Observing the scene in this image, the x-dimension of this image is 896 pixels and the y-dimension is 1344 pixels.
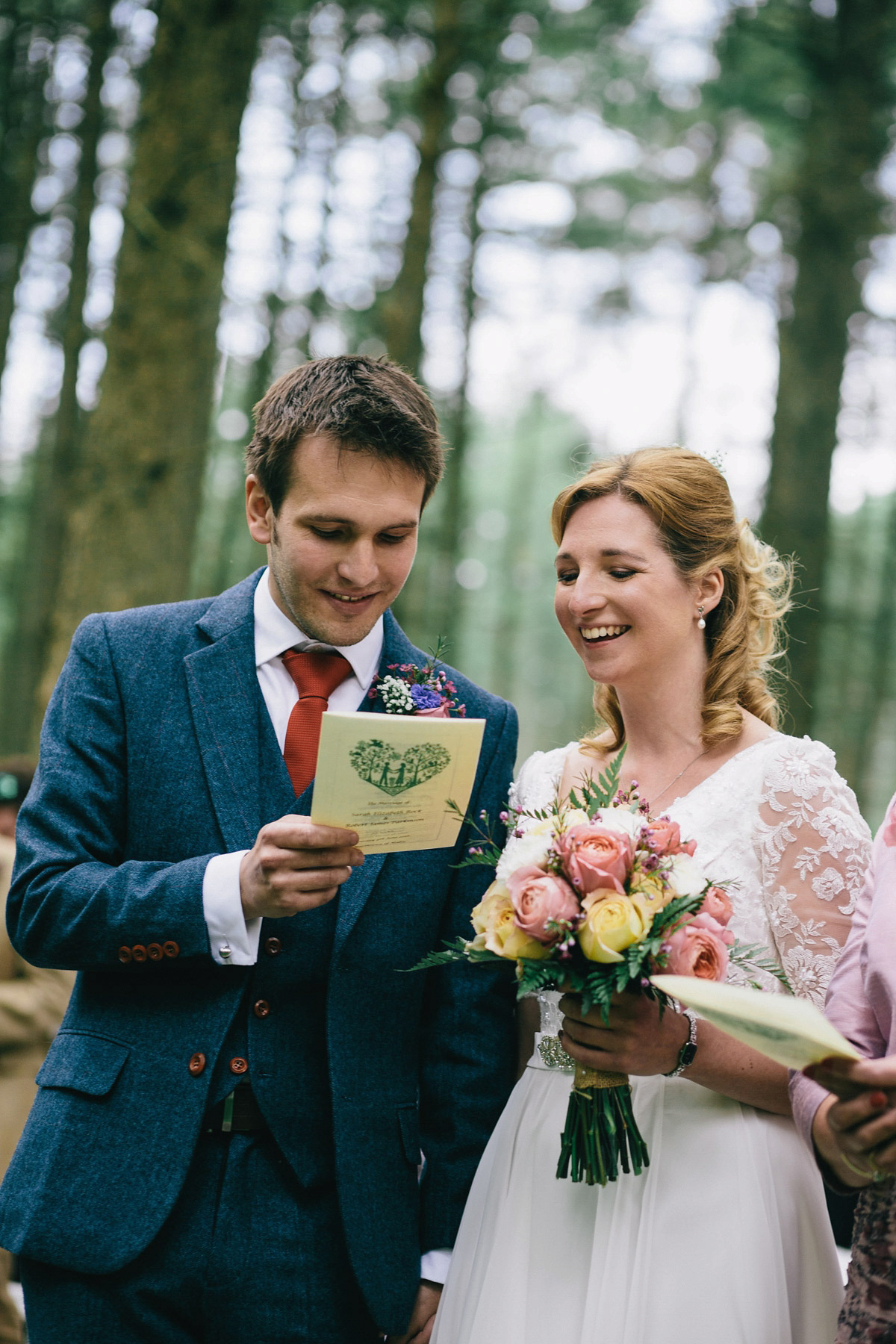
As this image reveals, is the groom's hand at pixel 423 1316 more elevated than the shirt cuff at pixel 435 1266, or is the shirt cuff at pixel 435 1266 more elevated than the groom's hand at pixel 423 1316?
the shirt cuff at pixel 435 1266

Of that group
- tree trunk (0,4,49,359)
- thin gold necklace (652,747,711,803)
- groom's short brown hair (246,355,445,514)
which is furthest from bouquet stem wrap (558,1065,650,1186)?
tree trunk (0,4,49,359)

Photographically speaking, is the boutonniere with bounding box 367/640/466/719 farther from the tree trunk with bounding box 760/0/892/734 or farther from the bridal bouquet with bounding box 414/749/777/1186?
the tree trunk with bounding box 760/0/892/734

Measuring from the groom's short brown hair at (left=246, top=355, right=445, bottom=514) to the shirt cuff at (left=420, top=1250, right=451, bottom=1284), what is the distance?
67.6 inches

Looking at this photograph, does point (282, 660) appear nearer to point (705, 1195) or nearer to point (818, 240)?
point (705, 1195)

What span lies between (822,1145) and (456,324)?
1359cm

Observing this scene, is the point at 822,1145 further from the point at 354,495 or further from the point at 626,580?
the point at 354,495

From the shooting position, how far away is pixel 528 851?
2.25 meters

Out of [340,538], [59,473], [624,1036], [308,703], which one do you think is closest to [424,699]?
[308,703]

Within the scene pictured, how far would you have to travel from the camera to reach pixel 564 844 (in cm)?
221

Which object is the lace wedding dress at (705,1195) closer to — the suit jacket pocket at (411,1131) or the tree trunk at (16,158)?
the suit jacket pocket at (411,1131)

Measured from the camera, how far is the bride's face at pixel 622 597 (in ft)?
9.56

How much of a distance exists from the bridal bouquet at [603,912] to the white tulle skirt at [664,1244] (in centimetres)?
16

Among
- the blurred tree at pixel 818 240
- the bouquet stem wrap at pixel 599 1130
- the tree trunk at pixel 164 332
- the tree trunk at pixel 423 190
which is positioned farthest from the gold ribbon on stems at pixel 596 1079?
the tree trunk at pixel 423 190

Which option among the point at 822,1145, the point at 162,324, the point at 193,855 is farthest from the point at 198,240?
the point at 822,1145
